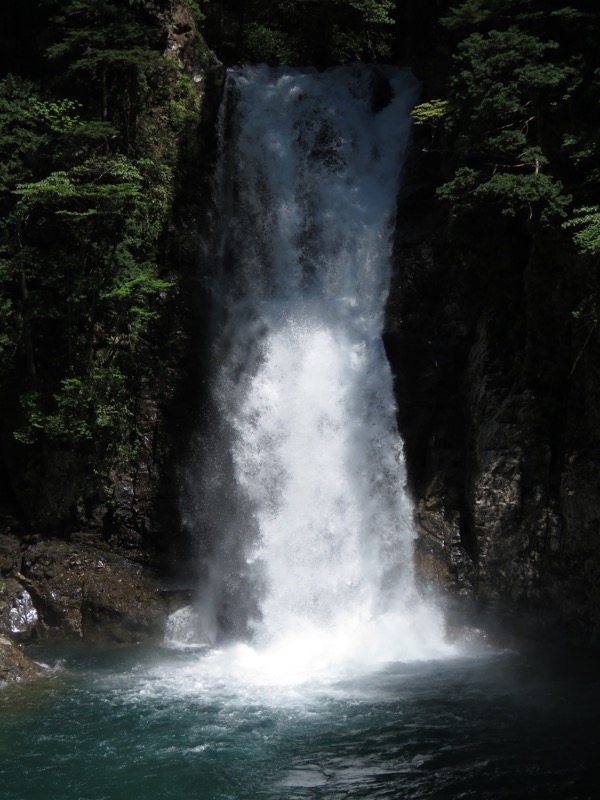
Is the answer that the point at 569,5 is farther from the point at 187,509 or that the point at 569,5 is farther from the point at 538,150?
the point at 187,509

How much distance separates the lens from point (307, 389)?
1524 cm

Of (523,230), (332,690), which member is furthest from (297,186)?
(332,690)

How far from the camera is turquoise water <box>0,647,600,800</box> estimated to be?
26.8ft

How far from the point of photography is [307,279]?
53.5 feet

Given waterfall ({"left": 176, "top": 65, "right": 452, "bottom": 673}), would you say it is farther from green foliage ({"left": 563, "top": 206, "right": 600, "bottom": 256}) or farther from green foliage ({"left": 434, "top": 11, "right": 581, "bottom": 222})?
green foliage ({"left": 563, "top": 206, "right": 600, "bottom": 256})

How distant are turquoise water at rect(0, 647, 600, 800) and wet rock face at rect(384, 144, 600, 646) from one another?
53.0 inches

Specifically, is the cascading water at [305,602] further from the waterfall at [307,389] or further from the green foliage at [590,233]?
the green foliage at [590,233]

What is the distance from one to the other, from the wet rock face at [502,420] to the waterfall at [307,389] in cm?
58

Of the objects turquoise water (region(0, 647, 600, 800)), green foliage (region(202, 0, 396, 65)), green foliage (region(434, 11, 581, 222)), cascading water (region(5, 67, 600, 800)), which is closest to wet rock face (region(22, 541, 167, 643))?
cascading water (region(5, 67, 600, 800))

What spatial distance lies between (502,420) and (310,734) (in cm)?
594

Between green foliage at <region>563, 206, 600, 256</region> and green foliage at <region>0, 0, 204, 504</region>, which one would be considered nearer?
green foliage at <region>563, 206, 600, 256</region>

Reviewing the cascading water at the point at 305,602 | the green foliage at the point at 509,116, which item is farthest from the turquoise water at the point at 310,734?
the green foliage at the point at 509,116

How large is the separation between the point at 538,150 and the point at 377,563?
23.3 feet

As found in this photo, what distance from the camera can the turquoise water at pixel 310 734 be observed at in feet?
26.8
